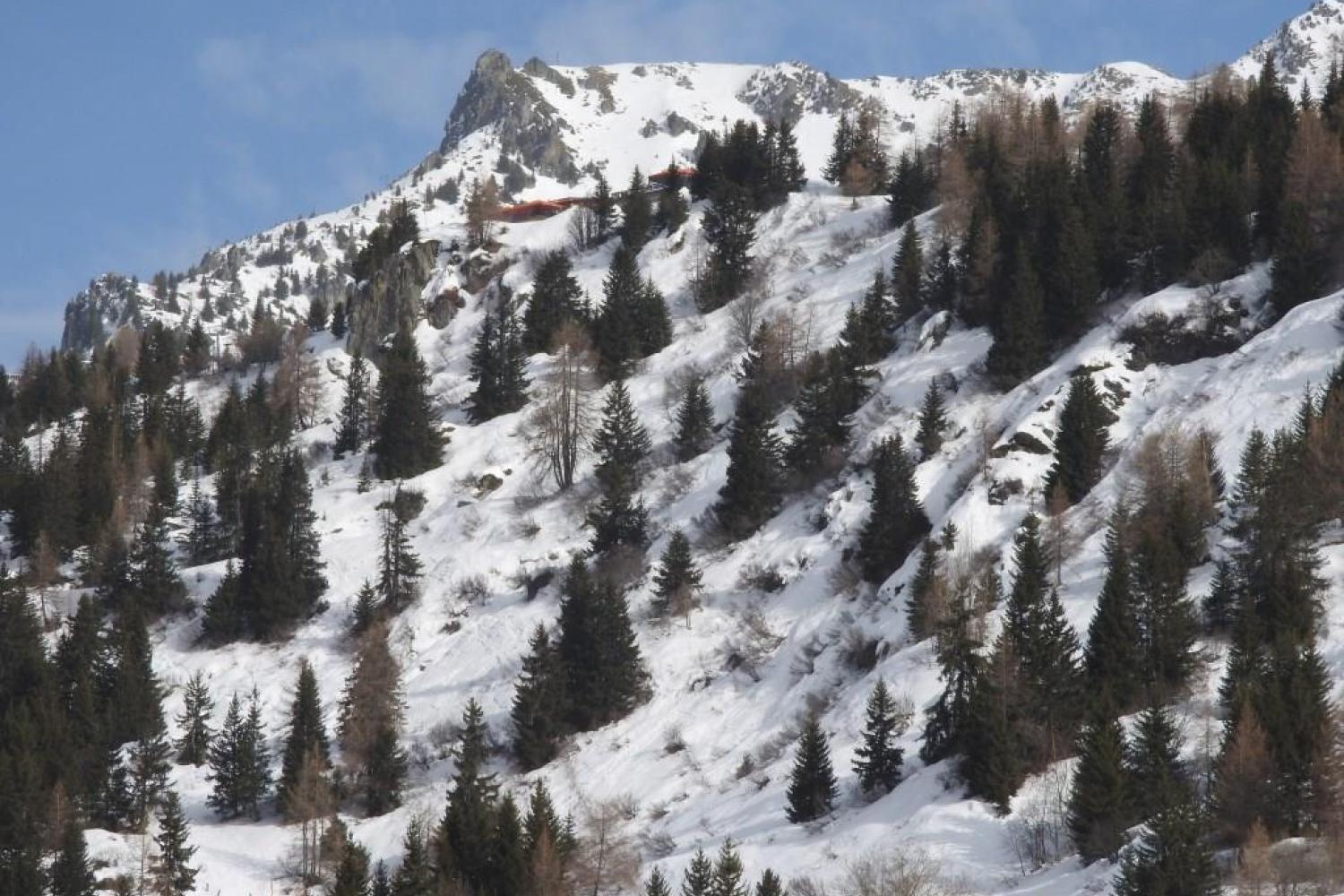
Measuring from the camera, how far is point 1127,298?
231 ft

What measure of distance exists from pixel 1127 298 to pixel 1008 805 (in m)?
38.2

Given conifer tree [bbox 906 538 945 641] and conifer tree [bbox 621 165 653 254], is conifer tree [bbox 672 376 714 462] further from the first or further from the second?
conifer tree [bbox 621 165 653 254]

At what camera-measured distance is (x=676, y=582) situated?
6288 centimetres

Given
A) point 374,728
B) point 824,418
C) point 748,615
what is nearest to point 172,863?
point 374,728

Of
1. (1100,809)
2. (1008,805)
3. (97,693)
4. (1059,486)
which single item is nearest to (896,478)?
(1059,486)

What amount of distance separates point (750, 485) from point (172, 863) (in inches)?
1203

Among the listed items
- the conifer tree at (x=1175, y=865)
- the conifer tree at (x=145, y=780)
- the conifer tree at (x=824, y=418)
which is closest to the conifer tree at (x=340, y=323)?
the conifer tree at (x=824, y=418)

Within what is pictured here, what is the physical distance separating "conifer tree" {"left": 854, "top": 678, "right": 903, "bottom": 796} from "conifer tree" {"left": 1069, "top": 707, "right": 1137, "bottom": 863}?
8016 millimetres

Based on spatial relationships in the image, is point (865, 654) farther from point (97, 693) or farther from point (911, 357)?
point (97, 693)

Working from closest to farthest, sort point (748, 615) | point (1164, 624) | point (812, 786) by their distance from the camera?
point (1164, 624) < point (812, 786) < point (748, 615)

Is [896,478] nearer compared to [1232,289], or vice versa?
[896,478]

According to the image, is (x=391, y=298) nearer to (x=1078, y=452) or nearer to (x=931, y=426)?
(x=931, y=426)

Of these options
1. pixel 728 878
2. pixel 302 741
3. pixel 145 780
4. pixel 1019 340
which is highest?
pixel 1019 340

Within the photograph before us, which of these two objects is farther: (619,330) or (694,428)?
(619,330)
